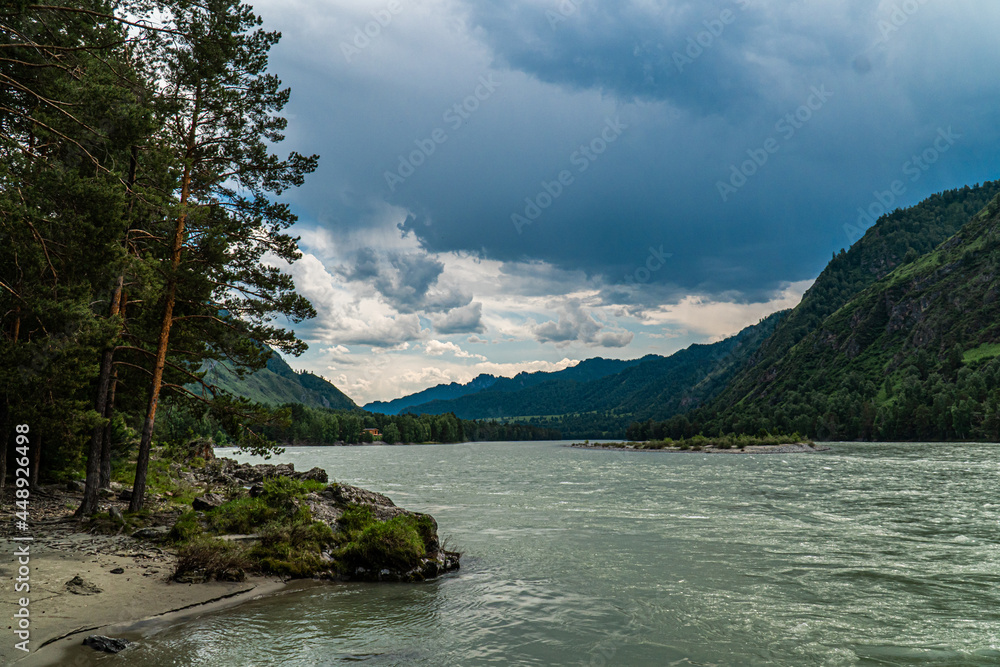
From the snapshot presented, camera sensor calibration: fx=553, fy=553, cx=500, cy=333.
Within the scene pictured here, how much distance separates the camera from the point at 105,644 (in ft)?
38.6

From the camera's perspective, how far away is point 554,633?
48.1 feet

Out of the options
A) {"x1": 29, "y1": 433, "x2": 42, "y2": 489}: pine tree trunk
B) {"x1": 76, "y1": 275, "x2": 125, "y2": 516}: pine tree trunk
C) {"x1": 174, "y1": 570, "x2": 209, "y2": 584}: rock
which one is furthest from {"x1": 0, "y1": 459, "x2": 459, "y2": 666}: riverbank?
{"x1": 29, "y1": 433, "x2": 42, "y2": 489}: pine tree trunk

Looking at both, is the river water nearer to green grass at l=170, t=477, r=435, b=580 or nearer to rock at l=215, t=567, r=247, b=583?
green grass at l=170, t=477, r=435, b=580

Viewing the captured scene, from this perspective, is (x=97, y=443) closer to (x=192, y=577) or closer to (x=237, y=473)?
(x=192, y=577)

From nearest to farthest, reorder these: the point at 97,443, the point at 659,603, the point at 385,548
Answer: the point at 659,603 → the point at 385,548 → the point at 97,443

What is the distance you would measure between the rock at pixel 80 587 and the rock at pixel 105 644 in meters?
3.00

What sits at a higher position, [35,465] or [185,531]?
[35,465]

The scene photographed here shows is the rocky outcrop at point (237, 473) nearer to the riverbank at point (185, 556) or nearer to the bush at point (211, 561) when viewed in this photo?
the riverbank at point (185, 556)

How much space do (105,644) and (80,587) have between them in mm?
3855

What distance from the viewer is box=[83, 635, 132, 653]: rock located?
1168 cm

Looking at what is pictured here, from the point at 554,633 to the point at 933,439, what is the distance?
730 ft

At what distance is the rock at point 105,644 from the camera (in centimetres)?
1168

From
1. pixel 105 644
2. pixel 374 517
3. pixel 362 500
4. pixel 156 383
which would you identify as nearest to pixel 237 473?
pixel 362 500

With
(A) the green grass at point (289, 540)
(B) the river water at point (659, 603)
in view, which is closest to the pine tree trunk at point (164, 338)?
(A) the green grass at point (289, 540)
